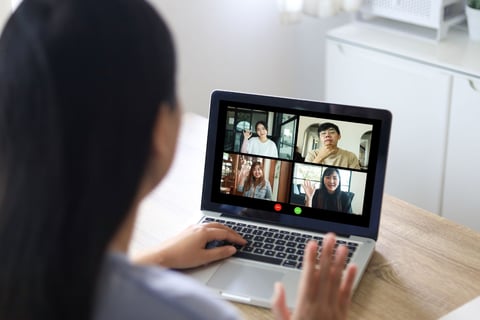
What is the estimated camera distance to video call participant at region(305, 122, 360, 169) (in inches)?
56.6

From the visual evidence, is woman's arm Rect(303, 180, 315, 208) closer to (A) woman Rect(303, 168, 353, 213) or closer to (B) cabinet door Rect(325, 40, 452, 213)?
(A) woman Rect(303, 168, 353, 213)

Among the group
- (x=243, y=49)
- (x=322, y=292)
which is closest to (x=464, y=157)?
(x=243, y=49)

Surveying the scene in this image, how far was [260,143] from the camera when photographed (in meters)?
1.48

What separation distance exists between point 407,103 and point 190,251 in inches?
53.4

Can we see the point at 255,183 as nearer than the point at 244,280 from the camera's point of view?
No

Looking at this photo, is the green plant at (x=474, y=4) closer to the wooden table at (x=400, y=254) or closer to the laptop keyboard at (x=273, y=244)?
the wooden table at (x=400, y=254)

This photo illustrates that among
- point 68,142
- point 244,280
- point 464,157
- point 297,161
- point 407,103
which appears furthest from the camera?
point 407,103

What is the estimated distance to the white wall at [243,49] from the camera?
2684mm

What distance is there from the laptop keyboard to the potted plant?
4.46 ft

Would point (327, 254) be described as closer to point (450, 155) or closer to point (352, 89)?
point (450, 155)

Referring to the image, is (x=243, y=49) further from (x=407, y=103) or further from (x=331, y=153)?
(x=331, y=153)

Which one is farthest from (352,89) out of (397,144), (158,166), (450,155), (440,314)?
(158,166)

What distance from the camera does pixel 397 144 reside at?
2623mm

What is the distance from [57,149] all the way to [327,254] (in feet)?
1.80
